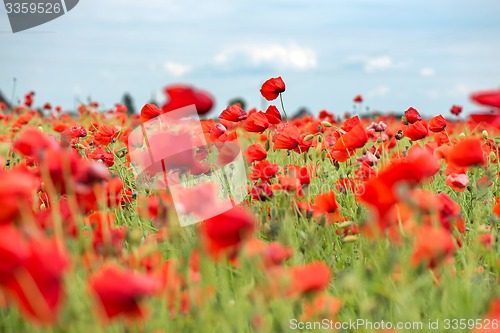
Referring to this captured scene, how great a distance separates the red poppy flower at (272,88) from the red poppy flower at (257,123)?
0.17m

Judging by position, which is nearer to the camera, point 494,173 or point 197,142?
point 197,142

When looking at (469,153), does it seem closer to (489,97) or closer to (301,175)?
(489,97)

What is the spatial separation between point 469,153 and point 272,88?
1146 millimetres

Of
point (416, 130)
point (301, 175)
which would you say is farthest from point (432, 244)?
point (416, 130)

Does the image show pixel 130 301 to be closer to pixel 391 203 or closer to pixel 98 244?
pixel 98 244

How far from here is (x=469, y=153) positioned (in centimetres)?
179

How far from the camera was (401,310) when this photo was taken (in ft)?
4.85

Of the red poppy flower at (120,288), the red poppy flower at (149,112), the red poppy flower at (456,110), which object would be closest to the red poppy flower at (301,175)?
the red poppy flower at (149,112)

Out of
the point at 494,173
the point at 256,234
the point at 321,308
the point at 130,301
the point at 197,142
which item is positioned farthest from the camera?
the point at 494,173

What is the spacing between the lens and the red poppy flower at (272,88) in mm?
2752

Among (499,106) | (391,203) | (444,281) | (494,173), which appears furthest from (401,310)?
(494,173)

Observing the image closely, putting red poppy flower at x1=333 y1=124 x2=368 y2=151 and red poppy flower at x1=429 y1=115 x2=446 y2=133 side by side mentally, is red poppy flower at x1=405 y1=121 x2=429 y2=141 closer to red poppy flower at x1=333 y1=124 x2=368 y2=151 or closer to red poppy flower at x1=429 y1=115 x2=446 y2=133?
red poppy flower at x1=429 y1=115 x2=446 y2=133

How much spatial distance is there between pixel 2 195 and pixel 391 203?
30.2 inches

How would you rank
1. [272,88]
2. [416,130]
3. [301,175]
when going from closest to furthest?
[301,175], [416,130], [272,88]
